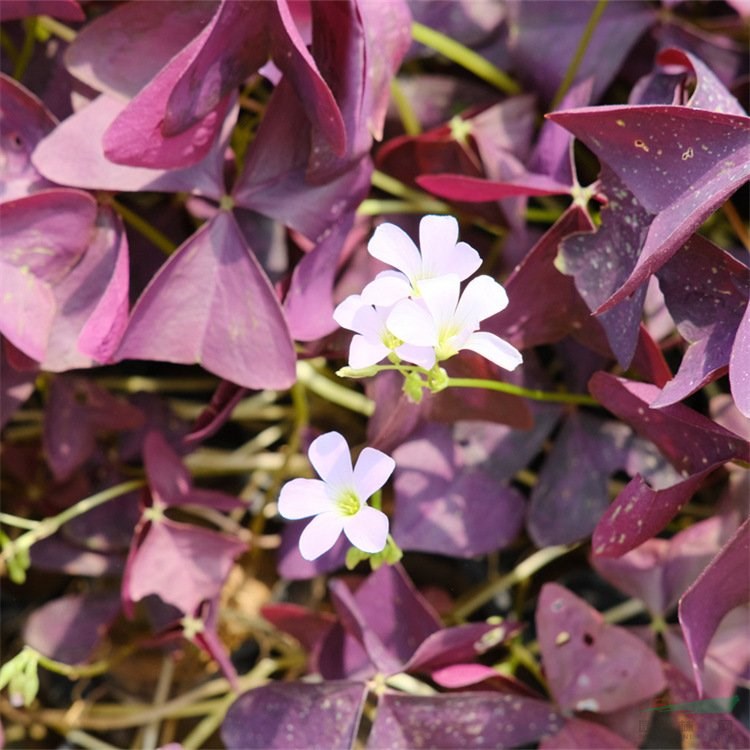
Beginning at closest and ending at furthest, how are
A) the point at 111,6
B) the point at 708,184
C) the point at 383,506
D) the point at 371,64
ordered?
the point at 708,184
the point at 371,64
the point at 111,6
the point at 383,506

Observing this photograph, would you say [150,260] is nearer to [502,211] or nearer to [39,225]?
[39,225]

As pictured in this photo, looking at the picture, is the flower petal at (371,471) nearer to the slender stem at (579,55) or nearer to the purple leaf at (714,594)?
the purple leaf at (714,594)

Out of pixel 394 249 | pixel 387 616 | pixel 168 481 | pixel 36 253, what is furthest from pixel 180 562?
pixel 394 249

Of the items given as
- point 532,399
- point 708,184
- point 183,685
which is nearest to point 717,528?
point 532,399

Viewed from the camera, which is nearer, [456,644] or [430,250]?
[430,250]

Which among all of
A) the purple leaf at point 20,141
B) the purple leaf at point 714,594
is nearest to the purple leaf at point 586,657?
the purple leaf at point 714,594

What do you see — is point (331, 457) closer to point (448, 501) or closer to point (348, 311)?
point (348, 311)

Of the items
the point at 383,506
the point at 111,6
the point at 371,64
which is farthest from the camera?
the point at 383,506

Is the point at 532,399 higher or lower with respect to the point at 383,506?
higher
